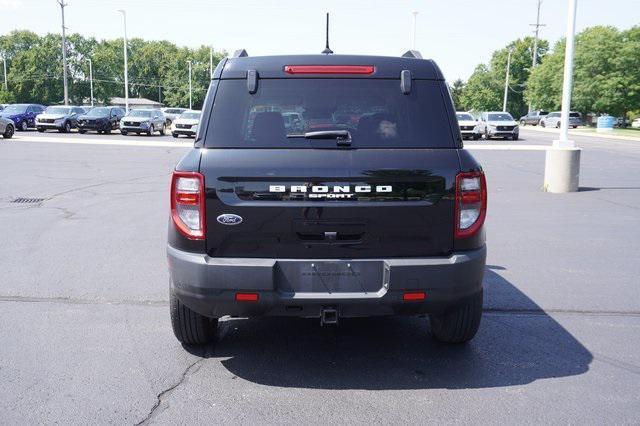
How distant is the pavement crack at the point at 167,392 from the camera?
3.43 metres

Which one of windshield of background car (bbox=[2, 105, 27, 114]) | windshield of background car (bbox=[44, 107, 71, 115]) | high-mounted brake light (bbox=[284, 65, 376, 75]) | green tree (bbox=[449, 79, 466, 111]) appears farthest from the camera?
green tree (bbox=[449, 79, 466, 111])

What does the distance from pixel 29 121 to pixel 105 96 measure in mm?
89609

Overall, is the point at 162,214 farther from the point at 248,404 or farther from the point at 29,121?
the point at 29,121

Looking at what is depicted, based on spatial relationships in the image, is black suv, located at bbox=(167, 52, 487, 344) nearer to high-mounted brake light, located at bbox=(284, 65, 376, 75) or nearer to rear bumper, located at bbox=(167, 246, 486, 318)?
rear bumper, located at bbox=(167, 246, 486, 318)

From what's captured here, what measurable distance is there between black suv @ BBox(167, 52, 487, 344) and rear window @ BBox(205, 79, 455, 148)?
0.04 feet

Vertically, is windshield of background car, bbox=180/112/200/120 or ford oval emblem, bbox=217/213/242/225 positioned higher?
windshield of background car, bbox=180/112/200/120

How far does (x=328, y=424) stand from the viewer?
335 centimetres

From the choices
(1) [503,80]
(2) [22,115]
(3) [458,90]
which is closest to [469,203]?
(2) [22,115]

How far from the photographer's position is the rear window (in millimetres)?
3758

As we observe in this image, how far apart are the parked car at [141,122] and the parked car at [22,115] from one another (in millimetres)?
6855

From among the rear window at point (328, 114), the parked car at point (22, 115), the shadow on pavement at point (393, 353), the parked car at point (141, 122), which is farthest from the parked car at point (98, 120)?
the rear window at point (328, 114)

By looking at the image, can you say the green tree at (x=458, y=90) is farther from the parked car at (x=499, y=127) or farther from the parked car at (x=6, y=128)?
the parked car at (x=6, y=128)

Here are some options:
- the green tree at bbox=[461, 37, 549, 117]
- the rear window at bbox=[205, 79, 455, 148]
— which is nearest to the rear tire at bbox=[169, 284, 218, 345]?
the rear window at bbox=[205, 79, 455, 148]

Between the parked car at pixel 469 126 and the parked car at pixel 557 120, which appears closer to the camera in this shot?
the parked car at pixel 469 126
